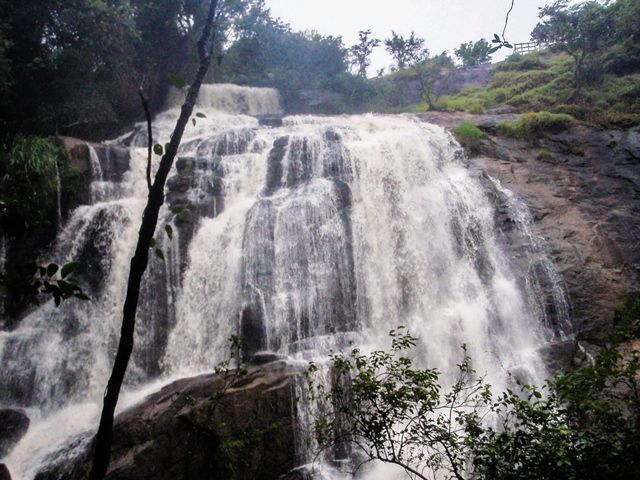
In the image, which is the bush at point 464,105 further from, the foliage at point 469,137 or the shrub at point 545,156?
the shrub at point 545,156

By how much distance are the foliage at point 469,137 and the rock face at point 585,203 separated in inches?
17.3

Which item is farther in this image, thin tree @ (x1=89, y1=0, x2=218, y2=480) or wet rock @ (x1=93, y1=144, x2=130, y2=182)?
wet rock @ (x1=93, y1=144, x2=130, y2=182)

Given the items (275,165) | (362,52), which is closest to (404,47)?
(362,52)

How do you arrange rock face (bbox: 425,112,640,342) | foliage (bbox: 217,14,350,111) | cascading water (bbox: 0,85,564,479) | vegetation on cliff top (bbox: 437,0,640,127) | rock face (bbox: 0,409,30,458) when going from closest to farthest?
rock face (bbox: 0,409,30,458) → cascading water (bbox: 0,85,564,479) → rock face (bbox: 425,112,640,342) → vegetation on cliff top (bbox: 437,0,640,127) → foliage (bbox: 217,14,350,111)

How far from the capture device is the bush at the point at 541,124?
52.7 ft

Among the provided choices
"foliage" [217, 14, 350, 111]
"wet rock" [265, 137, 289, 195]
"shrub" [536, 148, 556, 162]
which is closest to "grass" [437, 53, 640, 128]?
"shrub" [536, 148, 556, 162]

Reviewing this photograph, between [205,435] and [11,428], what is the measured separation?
4.85m

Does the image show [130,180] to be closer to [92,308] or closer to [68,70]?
[92,308]

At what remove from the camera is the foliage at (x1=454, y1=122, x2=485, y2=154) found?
15.7 m

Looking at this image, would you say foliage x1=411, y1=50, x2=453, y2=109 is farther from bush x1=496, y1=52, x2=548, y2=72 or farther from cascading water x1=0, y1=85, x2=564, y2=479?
cascading water x1=0, y1=85, x2=564, y2=479

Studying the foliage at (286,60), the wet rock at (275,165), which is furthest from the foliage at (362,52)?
the wet rock at (275,165)

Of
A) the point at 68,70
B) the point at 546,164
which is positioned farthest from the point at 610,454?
the point at 68,70

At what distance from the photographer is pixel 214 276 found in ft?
38.7

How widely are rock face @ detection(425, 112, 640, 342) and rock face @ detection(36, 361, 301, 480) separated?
7.41 metres
